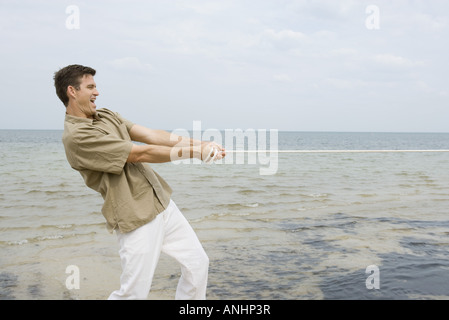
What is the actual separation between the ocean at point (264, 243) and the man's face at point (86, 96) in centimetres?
232

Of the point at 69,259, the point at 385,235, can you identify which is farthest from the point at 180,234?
the point at 385,235

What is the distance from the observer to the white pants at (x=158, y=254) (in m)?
2.82

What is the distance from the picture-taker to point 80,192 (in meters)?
11.7

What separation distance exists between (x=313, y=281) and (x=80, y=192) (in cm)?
849

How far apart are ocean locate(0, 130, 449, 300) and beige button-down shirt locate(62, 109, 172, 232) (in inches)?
73.6

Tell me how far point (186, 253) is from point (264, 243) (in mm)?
3453

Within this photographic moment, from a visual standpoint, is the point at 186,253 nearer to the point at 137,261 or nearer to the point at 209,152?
the point at 137,261

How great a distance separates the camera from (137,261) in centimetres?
282

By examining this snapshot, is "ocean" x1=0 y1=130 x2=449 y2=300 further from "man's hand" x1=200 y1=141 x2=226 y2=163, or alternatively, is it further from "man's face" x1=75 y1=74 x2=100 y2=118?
"man's face" x1=75 y1=74 x2=100 y2=118
